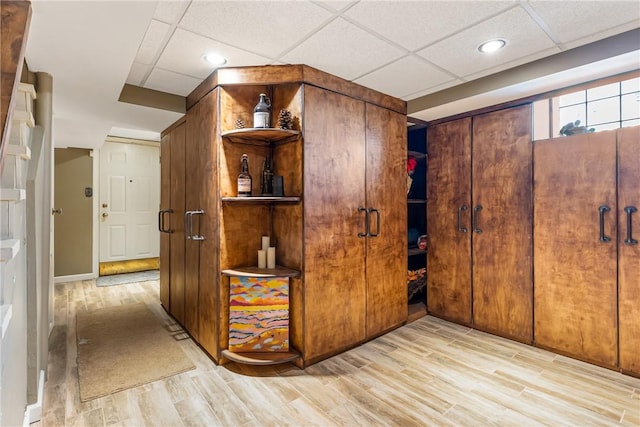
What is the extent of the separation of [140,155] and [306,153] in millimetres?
4808

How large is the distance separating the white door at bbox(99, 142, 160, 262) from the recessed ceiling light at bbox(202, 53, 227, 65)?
14.1 feet

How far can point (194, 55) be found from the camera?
2301 mm

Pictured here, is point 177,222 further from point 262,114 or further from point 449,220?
point 449,220

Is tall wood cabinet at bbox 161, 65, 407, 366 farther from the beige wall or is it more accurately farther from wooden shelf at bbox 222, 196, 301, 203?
the beige wall

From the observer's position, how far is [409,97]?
10.5ft

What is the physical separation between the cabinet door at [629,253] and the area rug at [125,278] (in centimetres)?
572

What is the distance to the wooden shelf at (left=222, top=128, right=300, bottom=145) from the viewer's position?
2375mm

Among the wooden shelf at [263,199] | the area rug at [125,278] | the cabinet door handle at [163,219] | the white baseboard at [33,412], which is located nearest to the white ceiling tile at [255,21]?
the wooden shelf at [263,199]

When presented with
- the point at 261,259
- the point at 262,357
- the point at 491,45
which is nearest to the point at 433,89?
the point at 491,45

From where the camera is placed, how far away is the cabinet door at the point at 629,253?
2.32 m

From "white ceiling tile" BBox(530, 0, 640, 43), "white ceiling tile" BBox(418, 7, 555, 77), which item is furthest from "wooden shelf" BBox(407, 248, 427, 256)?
"white ceiling tile" BBox(530, 0, 640, 43)

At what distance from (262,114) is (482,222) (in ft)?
7.56

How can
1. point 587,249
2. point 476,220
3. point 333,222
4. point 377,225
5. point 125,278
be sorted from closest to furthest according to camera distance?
1. point 587,249
2. point 333,222
3. point 377,225
4. point 476,220
5. point 125,278

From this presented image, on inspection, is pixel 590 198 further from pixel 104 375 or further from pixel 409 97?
pixel 104 375
